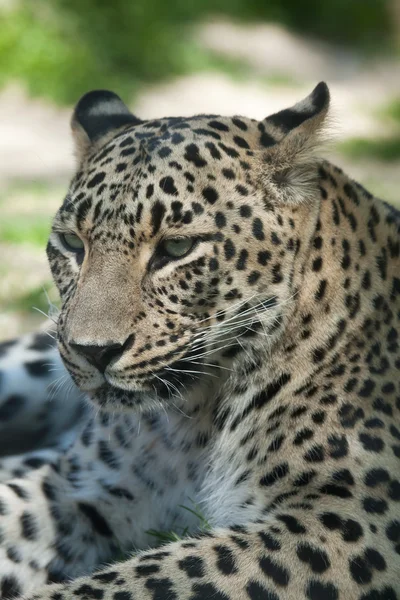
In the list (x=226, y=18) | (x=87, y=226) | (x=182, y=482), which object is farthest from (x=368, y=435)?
(x=226, y=18)

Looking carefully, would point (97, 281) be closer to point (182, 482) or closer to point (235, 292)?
point (235, 292)

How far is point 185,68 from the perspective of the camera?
19906mm

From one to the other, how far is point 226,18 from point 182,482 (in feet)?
62.3

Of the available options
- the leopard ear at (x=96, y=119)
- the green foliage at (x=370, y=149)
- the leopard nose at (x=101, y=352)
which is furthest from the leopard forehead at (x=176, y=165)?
the green foliage at (x=370, y=149)

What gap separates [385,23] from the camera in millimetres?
24375

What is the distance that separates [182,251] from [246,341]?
54cm

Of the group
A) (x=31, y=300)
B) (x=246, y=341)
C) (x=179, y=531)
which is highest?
(x=31, y=300)

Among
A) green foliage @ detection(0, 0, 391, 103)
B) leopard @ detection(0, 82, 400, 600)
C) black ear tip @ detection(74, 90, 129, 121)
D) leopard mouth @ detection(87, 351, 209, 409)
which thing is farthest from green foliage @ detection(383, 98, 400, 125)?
leopard mouth @ detection(87, 351, 209, 409)

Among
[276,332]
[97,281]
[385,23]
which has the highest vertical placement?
[385,23]

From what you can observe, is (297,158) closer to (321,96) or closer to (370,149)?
(321,96)

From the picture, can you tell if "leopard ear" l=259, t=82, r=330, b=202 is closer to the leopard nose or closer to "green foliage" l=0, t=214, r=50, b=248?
the leopard nose

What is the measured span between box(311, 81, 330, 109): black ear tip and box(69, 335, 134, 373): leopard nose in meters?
1.42

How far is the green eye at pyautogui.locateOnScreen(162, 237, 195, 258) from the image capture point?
194 inches

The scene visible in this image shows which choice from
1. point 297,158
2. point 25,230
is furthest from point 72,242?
point 25,230
